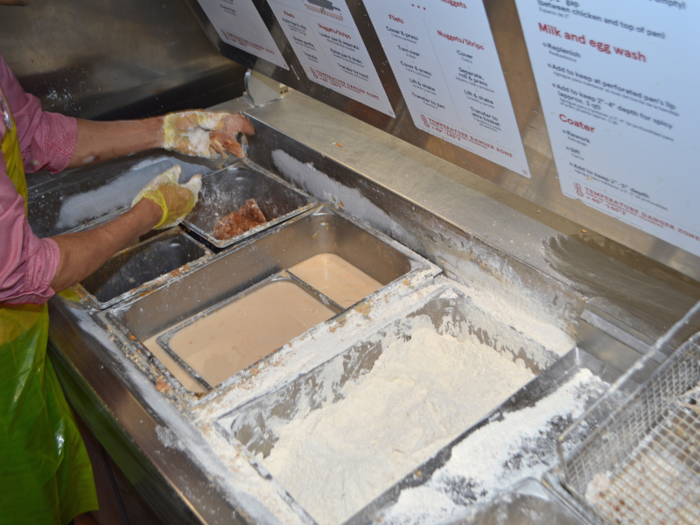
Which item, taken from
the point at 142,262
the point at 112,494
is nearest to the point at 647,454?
the point at 142,262

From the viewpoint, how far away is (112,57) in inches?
75.9

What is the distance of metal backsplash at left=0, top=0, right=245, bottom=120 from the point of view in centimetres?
173

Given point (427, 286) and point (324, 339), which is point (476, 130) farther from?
point (324, 339)

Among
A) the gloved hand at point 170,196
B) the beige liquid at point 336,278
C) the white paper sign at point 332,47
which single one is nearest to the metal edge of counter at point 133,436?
the gloved hand at point 170,196

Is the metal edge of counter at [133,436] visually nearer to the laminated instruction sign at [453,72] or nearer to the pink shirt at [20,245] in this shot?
the pink shirt at [20,245]

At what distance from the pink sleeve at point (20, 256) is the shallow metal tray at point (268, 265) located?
0.23m

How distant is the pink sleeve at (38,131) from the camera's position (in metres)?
1.53

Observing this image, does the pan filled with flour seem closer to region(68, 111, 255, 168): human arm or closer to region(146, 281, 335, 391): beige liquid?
region(146, 281, 335, 391): beige liquid

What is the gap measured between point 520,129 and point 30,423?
4.82 ft

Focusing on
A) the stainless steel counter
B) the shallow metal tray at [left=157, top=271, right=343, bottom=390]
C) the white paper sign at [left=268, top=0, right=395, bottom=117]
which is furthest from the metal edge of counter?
the white paper sign at [left=268, top=0, right=395, bottom=117]

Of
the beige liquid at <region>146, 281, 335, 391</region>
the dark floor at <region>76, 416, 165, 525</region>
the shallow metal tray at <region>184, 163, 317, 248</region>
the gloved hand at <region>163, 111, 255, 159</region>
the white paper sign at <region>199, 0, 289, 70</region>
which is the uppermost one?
the white paper sign at <region>199, 0, 289, 70</region>

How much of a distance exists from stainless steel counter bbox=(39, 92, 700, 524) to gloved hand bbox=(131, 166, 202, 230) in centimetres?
37

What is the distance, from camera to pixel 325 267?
183 cm

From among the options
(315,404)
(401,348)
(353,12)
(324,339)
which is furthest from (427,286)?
(353,12)
